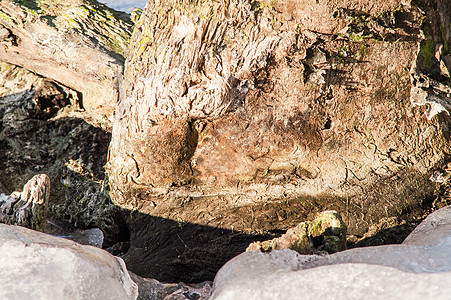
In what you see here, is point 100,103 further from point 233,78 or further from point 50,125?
point 233,78

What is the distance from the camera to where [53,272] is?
1280 mm

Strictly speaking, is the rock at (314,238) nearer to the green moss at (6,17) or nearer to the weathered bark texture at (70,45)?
the weathered bark texture at (70,45)

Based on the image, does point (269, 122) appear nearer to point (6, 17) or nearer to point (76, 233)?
point (76, 233)

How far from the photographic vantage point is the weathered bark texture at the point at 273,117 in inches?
70.2

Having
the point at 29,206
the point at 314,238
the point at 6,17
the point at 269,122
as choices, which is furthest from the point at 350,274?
the point at 6,17

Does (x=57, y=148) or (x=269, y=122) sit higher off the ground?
(x=269, y=122)

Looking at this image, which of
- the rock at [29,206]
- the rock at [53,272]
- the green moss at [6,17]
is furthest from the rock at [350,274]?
the green moss at [6,17]

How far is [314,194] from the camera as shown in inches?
79.7

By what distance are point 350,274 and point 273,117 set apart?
919mm

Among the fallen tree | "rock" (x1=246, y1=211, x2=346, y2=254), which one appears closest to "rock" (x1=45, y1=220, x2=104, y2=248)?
the fallen tree

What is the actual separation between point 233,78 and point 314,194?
71cm

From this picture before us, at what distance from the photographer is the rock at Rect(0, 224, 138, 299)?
3.99 ft

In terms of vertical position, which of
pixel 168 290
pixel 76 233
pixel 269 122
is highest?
pixel 269 122

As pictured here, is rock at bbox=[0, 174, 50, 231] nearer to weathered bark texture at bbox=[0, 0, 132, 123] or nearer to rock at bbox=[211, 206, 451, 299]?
weathered bark texture at bbox=[0, 0, 132, 123]
